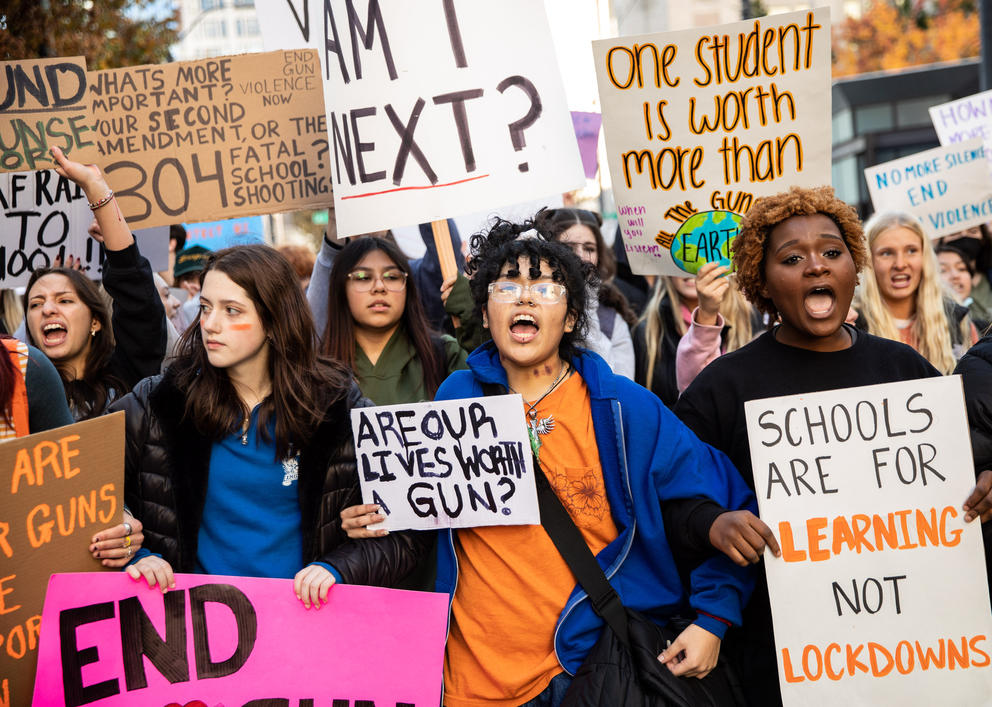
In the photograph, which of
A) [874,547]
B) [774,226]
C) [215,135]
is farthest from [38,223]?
[874,547]

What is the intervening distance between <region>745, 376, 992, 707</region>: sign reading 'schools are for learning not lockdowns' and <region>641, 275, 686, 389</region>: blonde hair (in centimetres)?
202

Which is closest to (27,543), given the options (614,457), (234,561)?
(234,561)

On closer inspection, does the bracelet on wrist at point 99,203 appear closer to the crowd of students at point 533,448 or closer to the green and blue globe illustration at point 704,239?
the crowd of students at point 533,448

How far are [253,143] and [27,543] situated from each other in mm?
2292

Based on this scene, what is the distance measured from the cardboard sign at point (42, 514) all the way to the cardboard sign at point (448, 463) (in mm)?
Answer: 743

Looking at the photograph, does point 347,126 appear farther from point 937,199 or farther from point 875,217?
point 937,199

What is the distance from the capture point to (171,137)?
4.49 meters

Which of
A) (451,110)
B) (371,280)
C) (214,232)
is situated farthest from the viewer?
(214,232)

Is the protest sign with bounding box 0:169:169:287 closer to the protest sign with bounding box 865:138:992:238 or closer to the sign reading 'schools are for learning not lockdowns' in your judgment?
the sign reading 'schools are for learning not lockdowns'

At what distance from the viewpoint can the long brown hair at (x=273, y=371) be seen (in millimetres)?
3084

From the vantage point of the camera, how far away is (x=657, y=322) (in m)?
4.95

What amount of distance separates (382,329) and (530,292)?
1.34 metres

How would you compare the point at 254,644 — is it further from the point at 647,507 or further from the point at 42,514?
the point at 647,507

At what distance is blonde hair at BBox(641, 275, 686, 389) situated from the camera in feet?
15.9
